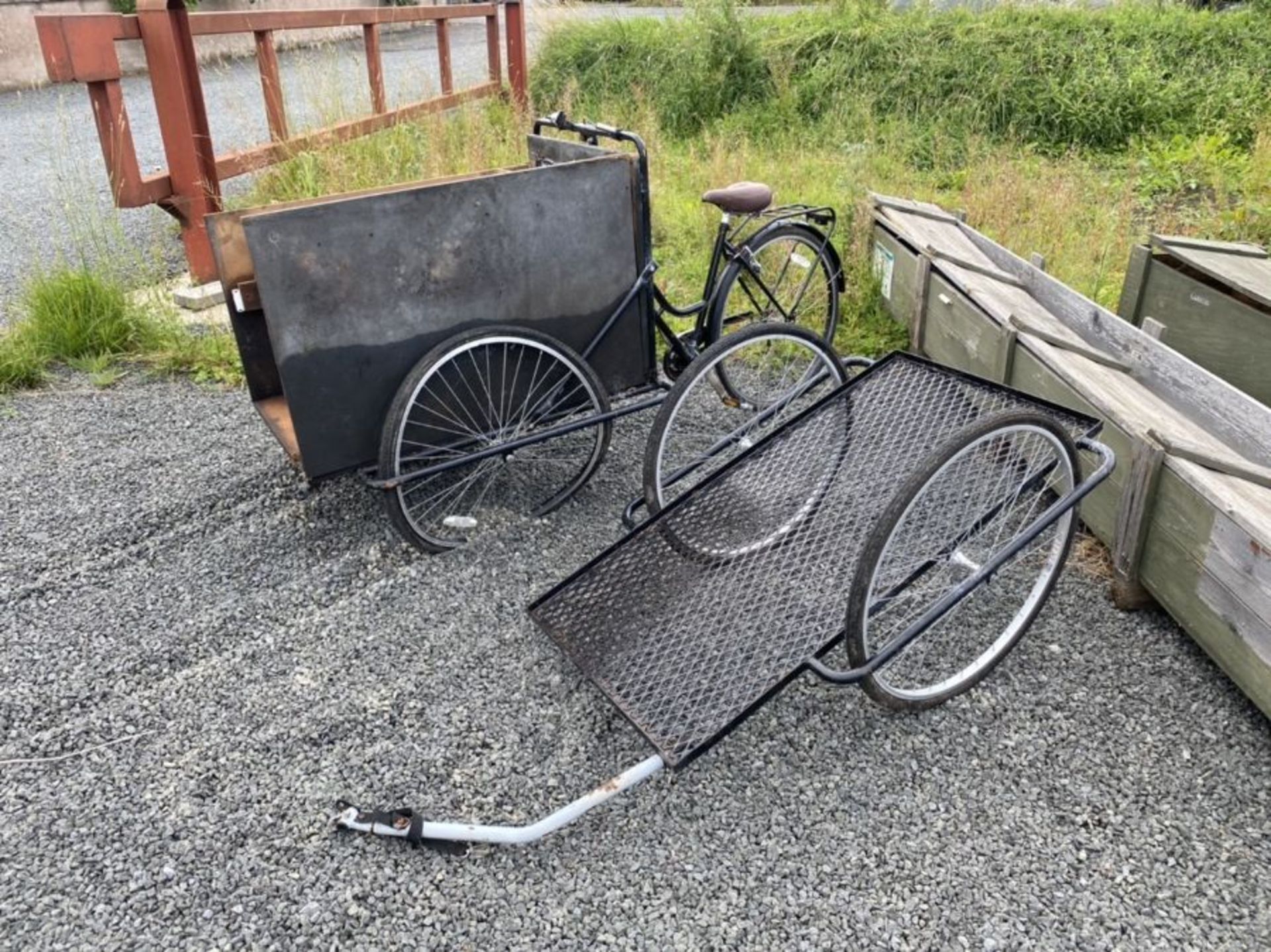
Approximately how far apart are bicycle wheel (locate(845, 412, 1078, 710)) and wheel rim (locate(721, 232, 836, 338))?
147 centimetres

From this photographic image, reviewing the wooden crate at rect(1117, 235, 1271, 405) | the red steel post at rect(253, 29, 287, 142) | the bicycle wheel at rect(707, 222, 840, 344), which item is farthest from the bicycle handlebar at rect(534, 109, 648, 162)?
the red steel post at rect(253, 29, 287, 142)

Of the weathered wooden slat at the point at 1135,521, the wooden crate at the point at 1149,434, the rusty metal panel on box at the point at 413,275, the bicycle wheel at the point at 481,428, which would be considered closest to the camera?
the wooden crate at the point at 1149,434

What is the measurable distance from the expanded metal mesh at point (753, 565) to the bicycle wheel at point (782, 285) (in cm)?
94

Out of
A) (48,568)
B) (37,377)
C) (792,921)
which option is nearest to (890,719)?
(792,921)

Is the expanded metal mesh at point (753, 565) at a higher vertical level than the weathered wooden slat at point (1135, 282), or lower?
lower

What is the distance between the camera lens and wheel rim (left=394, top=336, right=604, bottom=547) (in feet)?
11.3

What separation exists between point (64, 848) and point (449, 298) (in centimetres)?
195

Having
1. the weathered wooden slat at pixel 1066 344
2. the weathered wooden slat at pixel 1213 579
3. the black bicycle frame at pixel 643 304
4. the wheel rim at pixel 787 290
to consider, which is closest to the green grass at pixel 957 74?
the wheel rim at pixel 787 290

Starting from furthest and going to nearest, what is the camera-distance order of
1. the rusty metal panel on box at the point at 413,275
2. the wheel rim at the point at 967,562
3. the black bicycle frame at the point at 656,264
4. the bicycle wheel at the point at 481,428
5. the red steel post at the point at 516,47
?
the red steel post at the point at 516,47
the black bicycle frame at the point at 656,264
the bicycle wheel at the point at 481,428
the rusty metal panel on box at the point at 413,275
the wheel rim at the point at 967,562

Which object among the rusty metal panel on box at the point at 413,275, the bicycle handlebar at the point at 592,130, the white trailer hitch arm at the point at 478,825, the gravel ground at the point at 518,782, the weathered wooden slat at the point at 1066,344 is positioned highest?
the bicycle handlebar at the point at 592,130

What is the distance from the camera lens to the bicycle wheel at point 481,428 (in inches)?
134

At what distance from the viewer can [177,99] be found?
552cm

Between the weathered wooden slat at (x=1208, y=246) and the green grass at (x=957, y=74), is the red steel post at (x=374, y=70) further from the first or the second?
the weathered wooden slat at (x=1208, y=246)

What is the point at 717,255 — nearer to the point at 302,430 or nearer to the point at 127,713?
the point at 302,430
